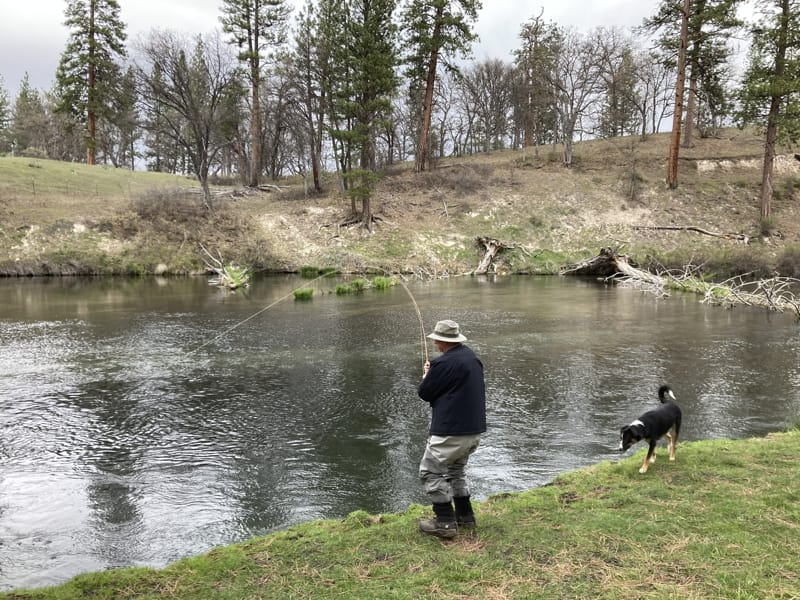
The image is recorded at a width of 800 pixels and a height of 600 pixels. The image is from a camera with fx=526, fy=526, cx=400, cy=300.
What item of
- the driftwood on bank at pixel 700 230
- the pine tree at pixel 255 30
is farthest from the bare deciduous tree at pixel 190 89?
the driftwood on bank at pixel 700 230

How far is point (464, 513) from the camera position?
190 inches

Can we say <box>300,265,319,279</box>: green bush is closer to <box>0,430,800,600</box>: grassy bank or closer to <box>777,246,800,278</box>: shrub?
<box>777,246,800,278</box>: shrub

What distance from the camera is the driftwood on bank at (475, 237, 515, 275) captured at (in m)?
34.1

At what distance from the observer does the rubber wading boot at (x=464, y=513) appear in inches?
189

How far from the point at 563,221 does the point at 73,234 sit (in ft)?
108

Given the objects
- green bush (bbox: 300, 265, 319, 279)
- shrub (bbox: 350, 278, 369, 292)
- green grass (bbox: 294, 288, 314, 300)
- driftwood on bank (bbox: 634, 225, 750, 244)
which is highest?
driftwood on bank (bbox: 634, 225, 750, 244)

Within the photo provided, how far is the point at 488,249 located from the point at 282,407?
1075 inches

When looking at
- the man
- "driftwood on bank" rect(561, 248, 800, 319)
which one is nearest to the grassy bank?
the man

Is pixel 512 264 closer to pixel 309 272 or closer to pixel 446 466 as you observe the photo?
pixel 309 272

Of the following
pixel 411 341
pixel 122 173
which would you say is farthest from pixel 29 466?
pixel 122 173

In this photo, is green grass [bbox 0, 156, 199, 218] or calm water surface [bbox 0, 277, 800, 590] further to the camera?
green grass [bbox 0, 156, 199, 218]

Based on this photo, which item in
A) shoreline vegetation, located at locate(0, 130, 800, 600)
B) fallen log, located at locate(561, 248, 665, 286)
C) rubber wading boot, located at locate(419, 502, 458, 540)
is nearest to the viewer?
shoreline vegetation, located at locate(0, 130, 800, 600)

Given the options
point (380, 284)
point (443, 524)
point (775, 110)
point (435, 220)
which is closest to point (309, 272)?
point (380, 284)

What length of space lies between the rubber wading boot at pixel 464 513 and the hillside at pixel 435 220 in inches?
1095
